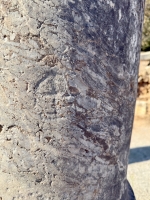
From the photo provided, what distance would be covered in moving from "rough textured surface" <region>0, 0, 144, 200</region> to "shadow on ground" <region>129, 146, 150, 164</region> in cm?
305

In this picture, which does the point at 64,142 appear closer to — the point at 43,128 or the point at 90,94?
the point at 43,128

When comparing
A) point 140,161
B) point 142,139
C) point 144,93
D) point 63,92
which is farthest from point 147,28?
point 63,92

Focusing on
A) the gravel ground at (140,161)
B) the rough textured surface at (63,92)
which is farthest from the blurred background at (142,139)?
the rough textured surface at (63,92)

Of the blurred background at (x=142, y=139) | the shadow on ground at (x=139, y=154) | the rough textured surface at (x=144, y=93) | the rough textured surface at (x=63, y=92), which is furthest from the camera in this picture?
the rough textured surface at (x=144, y=93)

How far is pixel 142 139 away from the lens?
5379mm

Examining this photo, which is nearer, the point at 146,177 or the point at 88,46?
the point at 88,46

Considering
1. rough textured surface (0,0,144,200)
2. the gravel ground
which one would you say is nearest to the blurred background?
the gravel ground

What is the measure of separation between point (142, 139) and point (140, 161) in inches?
37.8

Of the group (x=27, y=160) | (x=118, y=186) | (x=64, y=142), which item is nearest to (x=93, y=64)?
(x=64, y=142)

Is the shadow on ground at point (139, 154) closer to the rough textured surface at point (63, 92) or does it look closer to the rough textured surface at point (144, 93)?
the rough textured surface at point (144, 93)

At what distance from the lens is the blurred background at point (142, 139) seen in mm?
3744

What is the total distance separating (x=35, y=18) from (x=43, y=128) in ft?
1.45

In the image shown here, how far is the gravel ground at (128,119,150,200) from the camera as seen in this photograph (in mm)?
3607

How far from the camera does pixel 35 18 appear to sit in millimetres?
1287
